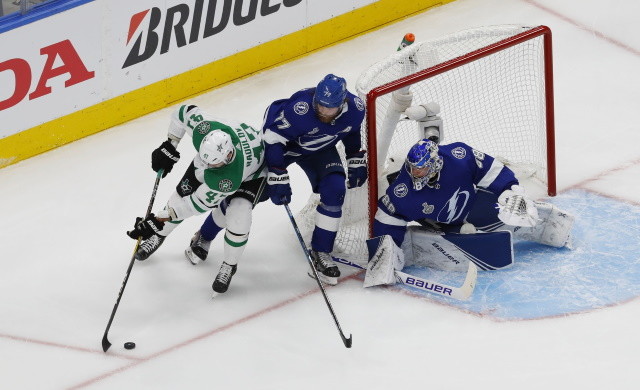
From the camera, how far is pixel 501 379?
668 cm

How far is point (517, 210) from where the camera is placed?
7098 millimetres

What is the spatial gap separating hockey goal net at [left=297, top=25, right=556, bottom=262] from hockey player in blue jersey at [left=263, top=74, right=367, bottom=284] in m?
0.11

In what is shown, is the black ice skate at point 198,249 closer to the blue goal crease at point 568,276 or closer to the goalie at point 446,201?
the goalie at point 446,201

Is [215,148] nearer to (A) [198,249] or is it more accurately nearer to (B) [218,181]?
(B) [218,181]

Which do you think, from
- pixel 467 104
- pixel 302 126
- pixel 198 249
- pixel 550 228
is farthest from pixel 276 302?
pixel 467 104

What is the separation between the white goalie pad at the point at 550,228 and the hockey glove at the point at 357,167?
79 cm

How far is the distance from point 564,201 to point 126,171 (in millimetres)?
2356

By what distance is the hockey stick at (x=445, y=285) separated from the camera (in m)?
7.18

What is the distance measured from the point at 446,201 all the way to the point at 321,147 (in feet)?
2.09

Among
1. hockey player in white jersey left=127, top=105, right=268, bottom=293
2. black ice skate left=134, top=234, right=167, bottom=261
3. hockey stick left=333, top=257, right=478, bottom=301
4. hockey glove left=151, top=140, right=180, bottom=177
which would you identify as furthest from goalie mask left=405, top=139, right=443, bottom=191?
black ice skate left=134, top=234, right=167, bottom=261

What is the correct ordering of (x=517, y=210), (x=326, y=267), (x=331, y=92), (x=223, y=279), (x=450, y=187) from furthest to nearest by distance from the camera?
(x=326, y=267)
(x=223, y=279)
(x=450, y=187)
(x=517, y=210)
(x=331, y=92)

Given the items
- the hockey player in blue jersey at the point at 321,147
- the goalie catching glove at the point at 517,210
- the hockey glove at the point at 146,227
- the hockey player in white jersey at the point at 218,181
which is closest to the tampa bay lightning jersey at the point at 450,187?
the goalie catching glove at the point at 517,210

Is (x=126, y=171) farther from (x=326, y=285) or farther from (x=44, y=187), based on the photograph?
(x=326, y=285)

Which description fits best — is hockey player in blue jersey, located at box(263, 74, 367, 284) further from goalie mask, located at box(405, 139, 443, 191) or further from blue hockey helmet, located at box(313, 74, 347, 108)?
goalie mask, located at box(405, 139, 443, 191)
